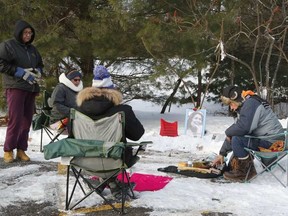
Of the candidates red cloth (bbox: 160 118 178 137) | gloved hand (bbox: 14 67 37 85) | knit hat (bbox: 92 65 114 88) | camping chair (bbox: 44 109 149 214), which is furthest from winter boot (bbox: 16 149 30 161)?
red cloth (bbox: 160 118 178 137)

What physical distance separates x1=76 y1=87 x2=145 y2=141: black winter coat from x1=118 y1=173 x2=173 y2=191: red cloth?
2.67 ft

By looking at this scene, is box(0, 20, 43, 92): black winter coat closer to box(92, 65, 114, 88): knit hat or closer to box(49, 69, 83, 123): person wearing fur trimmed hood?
box(49, 69, 83, 123): person wearing fur trimmed hood

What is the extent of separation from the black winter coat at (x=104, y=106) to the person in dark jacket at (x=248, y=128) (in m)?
1.42

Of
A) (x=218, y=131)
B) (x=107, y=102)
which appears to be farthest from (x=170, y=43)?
(x=107, y=102)

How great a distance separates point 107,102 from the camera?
3598mm

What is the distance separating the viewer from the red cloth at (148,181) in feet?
13.9

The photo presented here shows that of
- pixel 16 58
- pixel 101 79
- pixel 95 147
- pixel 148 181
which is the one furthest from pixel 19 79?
pixel 95 147

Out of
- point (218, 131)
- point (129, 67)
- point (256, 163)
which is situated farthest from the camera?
point (129, 67)

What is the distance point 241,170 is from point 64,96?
8.85ft

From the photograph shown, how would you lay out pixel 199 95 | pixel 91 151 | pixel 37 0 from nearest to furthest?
pixel 91 151 → pixel 37 0 → pixel 199 95

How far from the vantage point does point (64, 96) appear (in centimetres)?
603

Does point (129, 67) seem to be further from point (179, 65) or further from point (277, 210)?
point (277, 210)

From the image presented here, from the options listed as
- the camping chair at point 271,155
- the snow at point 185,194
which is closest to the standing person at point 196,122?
the snow at point 185,194

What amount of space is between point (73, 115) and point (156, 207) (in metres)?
1.06
